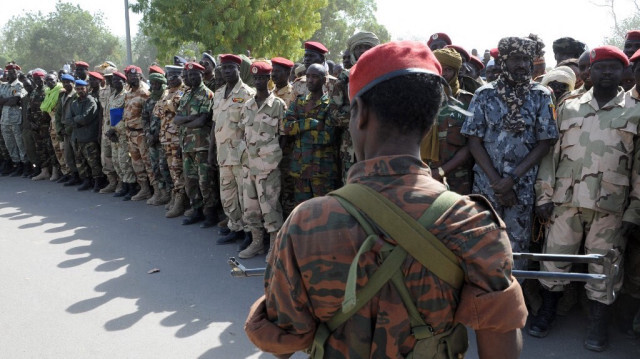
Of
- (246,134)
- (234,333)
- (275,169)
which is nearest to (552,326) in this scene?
(234,333)

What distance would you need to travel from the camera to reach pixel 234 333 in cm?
370

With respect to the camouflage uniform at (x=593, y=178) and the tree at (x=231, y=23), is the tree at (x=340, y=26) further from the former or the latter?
the camouflage uniform at (x=593, y=178)

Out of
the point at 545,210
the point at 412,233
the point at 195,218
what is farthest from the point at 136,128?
the point at 412,233

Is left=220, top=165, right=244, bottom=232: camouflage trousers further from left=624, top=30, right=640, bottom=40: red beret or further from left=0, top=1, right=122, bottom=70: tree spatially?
left=0, top=1, right=122, bottom=70: tree

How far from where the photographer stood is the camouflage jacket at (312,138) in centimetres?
488

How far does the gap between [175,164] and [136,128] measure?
1279 millimetres

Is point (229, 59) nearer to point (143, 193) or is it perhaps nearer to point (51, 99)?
point (143, 193)

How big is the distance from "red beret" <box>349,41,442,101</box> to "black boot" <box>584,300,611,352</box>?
2919mm

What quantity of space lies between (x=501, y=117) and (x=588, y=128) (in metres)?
0.57

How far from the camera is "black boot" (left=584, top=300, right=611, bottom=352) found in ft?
11.0

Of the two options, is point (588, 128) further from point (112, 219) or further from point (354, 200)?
point (112, 219)

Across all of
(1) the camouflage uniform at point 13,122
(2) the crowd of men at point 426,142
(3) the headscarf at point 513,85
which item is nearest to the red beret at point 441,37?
(2) the crowd of men at point 426,142

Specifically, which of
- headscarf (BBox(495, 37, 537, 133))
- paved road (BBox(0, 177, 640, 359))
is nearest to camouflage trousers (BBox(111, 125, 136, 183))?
paved road (BBox(0, 177, 640, 359))

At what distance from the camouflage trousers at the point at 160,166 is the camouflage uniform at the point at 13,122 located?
15.2ft
